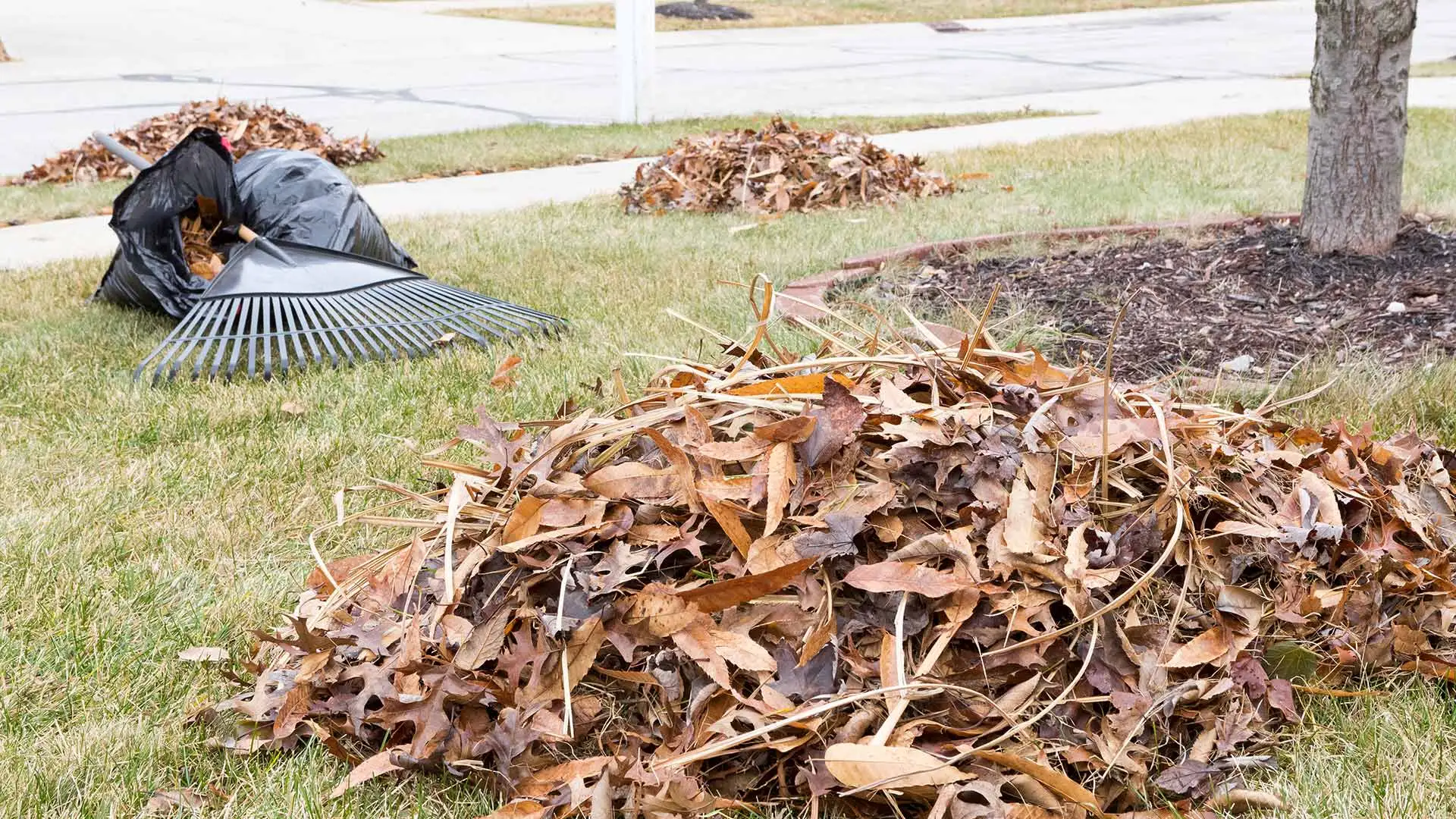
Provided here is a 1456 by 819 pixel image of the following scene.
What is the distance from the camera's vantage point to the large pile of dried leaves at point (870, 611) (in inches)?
69.3

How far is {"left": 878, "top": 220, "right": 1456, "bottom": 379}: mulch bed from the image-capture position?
12.0ft

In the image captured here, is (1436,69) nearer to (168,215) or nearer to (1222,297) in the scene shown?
(1222,297)

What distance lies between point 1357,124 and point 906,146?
4872mm

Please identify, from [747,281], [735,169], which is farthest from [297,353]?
[735,169]

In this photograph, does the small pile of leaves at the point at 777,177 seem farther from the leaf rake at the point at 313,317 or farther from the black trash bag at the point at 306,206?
the leaf rake at the point at 313,317

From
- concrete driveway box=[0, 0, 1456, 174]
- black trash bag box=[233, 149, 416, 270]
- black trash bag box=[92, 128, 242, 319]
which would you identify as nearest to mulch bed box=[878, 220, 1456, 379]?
black trash bag box=[233, 149, 416, 270]

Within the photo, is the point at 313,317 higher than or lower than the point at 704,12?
lower

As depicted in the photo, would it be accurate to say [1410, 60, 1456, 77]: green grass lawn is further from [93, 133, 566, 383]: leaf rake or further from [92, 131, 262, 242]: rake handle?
[92, 131, 262, 242]: rake handle

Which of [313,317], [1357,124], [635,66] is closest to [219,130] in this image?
[635,66]

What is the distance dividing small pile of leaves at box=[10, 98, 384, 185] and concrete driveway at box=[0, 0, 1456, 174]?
3.82 feet

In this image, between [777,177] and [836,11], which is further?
[836,11]

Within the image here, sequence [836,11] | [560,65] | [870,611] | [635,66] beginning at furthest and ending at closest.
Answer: [836,11], [560,65], [635,66], [870,611]

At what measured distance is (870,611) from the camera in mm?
1887

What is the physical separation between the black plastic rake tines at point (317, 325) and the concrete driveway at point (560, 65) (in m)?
6.52
